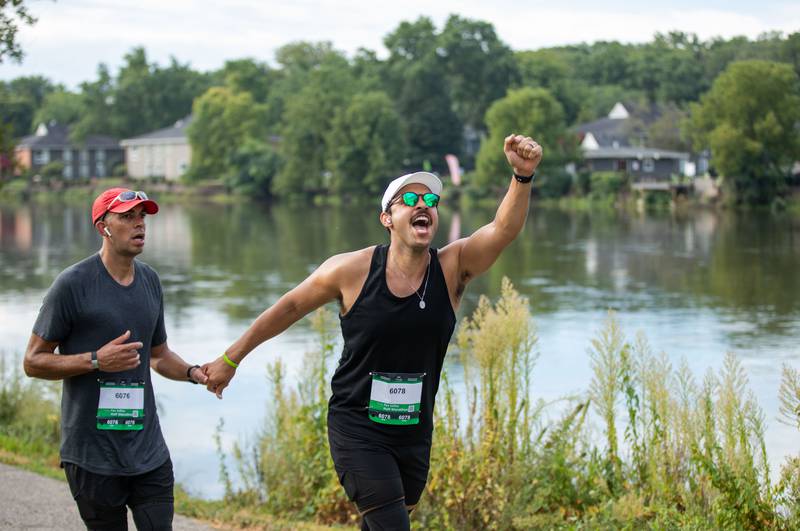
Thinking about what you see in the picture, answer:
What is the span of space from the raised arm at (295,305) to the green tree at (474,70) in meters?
114

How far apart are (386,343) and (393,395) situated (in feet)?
0.79

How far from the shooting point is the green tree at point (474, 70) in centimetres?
11956

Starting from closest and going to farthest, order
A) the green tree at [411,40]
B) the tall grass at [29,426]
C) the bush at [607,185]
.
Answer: the tall grass at [29,426], the bush at [607,185], the green tree at [411,40]

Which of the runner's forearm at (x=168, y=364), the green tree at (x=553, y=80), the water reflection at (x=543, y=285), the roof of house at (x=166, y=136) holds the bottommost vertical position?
the water reflection at (x=543, y=285)

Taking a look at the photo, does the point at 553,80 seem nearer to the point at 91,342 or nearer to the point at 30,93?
the point at 30,93

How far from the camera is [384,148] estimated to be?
102188 mm

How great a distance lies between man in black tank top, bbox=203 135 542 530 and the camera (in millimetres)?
5422

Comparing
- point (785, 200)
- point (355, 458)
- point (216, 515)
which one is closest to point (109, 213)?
point (355, 458)

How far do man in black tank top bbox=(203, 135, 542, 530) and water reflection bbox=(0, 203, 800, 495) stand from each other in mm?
6483


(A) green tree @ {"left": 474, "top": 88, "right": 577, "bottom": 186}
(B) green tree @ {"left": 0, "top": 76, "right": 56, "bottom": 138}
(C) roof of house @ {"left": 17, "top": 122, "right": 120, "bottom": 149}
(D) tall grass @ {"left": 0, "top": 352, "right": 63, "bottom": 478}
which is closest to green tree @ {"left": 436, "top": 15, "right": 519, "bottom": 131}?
(A) green tree @ {"left": 474, "top": 88, "right": 577, "bottom": 186}

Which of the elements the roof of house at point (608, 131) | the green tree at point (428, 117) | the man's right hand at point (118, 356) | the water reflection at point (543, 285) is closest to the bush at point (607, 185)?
the water reflection at point (543, 285)

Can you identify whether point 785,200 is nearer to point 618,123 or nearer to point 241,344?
point 618,123

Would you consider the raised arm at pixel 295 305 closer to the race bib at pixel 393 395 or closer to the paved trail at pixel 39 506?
the race bib at pixel 393 395

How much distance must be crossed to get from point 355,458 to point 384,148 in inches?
3831
